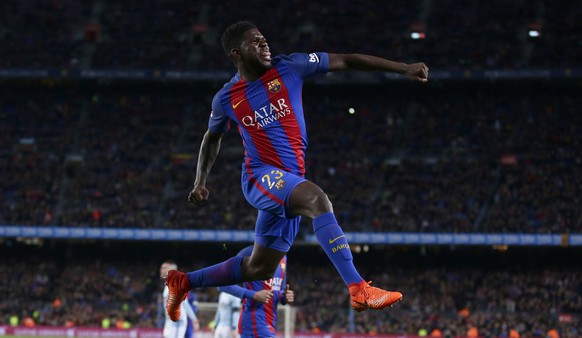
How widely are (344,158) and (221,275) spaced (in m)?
32.5

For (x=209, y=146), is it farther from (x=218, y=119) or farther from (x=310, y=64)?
(x=310, y=64)

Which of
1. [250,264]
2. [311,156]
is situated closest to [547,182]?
[311,156]

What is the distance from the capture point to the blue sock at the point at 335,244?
7.82m

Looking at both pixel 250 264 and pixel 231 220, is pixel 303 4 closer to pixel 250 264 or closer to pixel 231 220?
pixel 231 220

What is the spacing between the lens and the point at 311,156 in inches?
1635

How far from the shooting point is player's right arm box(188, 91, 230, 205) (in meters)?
8.85

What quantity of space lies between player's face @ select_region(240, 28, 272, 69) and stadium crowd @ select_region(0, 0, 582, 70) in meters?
34.3

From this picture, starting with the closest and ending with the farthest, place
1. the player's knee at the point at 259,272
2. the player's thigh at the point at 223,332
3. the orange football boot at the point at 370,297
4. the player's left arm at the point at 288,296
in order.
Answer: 1. the orange football boot at the point at 370,297
2. the player's knee at the point at 259,272
3. the player's left arm at the point at 288,296
4. the player's thigh at the point at 223,332

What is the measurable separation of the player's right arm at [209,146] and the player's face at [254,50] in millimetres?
518

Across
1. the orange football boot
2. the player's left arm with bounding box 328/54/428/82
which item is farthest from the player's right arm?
the orange football boot

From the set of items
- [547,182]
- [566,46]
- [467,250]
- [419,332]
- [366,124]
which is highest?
[566,46]

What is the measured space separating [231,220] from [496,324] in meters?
11.7

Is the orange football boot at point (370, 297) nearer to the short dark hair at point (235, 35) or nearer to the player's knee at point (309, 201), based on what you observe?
the player's knee at point (309, 201)

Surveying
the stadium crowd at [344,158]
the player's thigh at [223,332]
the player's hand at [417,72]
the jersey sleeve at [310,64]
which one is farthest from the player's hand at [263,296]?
the stadium crowd at [344,158]
